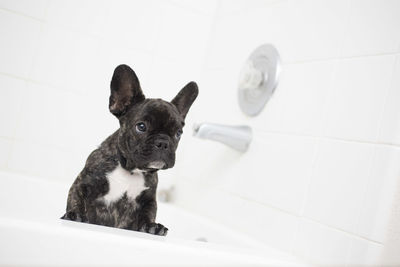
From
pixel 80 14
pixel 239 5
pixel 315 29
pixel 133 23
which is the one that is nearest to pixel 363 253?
pixel 315 29

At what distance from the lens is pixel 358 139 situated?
1.28 meters

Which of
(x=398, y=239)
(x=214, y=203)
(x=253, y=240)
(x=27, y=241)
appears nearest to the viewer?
(x=27, y=241)

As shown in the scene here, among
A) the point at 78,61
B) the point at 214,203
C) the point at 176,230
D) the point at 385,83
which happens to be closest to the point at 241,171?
the point at 214,203

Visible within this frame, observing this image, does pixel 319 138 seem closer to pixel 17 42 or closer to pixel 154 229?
pixel 154 229

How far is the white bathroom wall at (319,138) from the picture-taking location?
1.21 metres

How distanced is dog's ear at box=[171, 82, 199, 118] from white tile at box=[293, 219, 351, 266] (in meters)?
0.77

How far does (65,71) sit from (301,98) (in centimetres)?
111

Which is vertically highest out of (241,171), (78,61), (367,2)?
(367,2)

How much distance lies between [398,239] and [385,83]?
44 cm

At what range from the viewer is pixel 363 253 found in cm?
119

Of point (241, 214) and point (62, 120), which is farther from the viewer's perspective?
point (62, 120)

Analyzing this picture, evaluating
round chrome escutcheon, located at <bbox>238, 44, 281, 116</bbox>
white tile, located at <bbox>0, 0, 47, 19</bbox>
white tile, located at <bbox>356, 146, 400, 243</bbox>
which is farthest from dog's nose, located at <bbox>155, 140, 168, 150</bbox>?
white tile, located at <bbox>0, 0, 47, 19</bbox>

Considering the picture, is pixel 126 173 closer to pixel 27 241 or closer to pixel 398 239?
pixel 27 241

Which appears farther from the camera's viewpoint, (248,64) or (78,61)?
(78,61)
